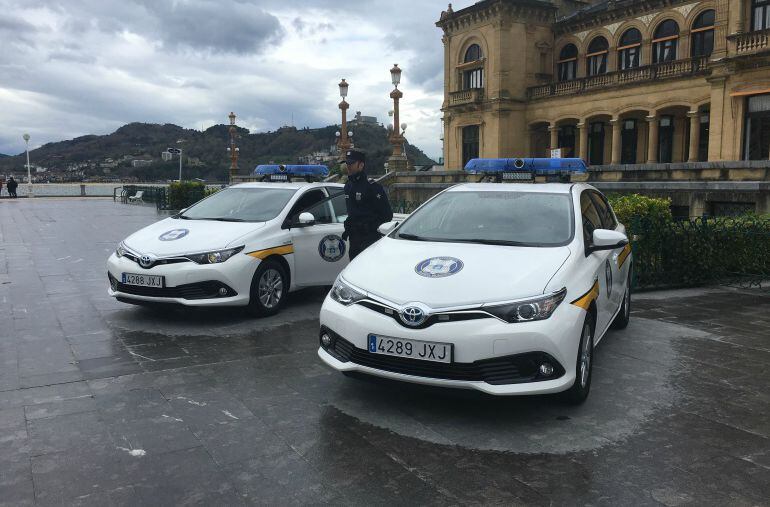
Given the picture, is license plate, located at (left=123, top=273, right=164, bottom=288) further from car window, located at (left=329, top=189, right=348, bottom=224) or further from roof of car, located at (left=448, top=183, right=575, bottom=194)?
roof of car, located at (left=448, top=183, right=575, bottom=194)

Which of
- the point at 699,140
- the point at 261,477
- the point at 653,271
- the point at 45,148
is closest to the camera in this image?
the point at 261,477

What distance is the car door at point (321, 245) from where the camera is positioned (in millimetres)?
7852

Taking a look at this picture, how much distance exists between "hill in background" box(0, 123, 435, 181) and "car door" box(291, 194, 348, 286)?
72.9m

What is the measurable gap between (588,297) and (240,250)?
3.85 metres

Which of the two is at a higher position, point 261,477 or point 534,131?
point 534,131

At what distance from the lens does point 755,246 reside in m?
10.2

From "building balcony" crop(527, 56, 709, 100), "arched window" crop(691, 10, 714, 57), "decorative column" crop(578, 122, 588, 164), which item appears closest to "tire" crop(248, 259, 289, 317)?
"building balcony" crop(527, 56, 709, 100)

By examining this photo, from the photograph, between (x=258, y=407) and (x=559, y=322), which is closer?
(x=559, y=322)

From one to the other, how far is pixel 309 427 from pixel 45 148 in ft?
461

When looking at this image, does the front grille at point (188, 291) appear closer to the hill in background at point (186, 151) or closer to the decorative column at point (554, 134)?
the decorative column at point (554, 134)

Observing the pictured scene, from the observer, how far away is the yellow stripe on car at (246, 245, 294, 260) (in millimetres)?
7152

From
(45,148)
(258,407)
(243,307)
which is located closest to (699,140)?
(243,307)

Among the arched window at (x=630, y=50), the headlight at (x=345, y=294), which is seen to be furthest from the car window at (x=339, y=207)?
the arched window at (x=630, y=50)

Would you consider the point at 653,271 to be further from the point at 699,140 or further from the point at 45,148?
the point at 45,148
